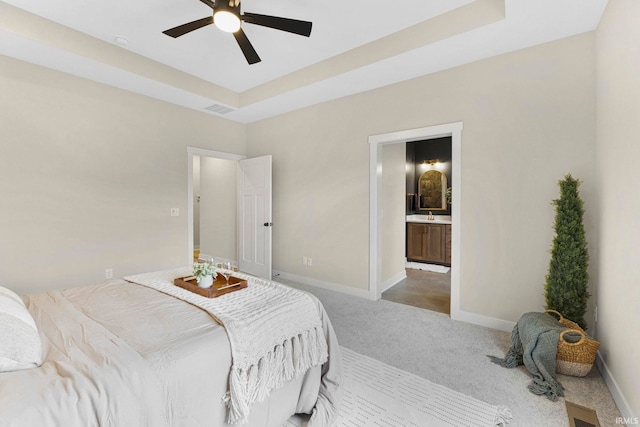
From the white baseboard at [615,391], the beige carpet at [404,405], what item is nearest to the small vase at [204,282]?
the beige carpet at [404,405]

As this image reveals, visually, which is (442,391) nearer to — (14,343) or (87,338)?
(87,338)

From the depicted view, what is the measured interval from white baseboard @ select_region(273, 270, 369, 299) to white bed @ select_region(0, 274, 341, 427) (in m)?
2.08

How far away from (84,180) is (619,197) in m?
4.96

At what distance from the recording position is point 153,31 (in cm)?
290

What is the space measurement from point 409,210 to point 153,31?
208 inches

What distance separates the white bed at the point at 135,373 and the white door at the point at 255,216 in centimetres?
286

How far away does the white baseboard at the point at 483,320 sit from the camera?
2.89 meters

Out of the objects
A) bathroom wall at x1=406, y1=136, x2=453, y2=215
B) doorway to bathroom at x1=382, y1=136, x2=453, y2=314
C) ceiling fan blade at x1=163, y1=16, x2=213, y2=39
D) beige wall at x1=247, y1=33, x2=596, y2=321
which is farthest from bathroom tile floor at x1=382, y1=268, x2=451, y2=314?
ceiling fan blade at x1=163, y1=16, x2=213, y2=39

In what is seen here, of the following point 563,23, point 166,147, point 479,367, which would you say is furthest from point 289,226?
point 563,23

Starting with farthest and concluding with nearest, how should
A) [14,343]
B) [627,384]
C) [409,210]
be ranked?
[409,210], [627,384], [14,343]

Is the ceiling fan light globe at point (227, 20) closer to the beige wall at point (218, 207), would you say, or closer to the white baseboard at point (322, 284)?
the white baseboard at point (322, 284)

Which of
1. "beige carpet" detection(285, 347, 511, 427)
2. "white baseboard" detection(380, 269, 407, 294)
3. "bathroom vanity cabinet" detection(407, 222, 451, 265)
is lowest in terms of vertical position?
"beige carpet" detection(285, 347, 511, 427)

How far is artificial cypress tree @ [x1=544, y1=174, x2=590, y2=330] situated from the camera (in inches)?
91.6

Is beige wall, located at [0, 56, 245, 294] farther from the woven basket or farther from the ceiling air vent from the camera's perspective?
the woven basket
